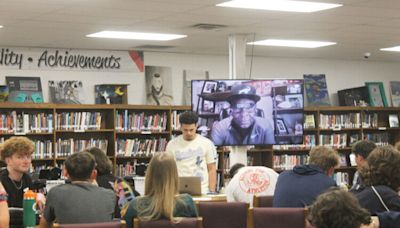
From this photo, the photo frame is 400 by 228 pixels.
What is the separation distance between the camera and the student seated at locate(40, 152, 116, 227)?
16.6 feet

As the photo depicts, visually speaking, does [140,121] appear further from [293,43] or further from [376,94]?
[376,94]

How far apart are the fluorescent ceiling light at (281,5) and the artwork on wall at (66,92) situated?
4.26 meters

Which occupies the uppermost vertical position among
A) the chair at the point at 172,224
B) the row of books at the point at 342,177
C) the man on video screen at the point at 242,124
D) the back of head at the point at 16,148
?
the man on video screen at the point at 242,124

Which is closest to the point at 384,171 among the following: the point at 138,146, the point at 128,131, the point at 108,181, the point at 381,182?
the point at 381,182

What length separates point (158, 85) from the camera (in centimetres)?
1293

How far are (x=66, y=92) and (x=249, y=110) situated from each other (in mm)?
3504

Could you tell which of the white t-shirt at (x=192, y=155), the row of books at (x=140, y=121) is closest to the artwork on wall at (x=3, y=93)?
the row of books at (x=140, y=121)

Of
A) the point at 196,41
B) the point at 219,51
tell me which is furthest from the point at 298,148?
the point at 196,41

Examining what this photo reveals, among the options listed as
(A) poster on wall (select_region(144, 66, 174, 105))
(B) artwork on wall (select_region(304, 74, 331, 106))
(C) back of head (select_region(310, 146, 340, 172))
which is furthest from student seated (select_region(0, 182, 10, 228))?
(B) artwork on wall (select_region(304, 74, 331, 106))

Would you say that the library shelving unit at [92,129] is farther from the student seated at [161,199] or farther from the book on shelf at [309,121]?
the student seated at [161,199]

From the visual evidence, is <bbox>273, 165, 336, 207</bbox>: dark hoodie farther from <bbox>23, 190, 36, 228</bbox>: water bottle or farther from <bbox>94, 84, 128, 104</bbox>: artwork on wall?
<bbox>94, 84, 128, 104</bbox>: artwork on wall

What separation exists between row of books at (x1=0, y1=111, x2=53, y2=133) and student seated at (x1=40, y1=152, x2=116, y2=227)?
249 inches

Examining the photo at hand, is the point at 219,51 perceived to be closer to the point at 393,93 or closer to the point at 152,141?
the point at 152,141

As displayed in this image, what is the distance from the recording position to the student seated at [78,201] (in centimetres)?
505
